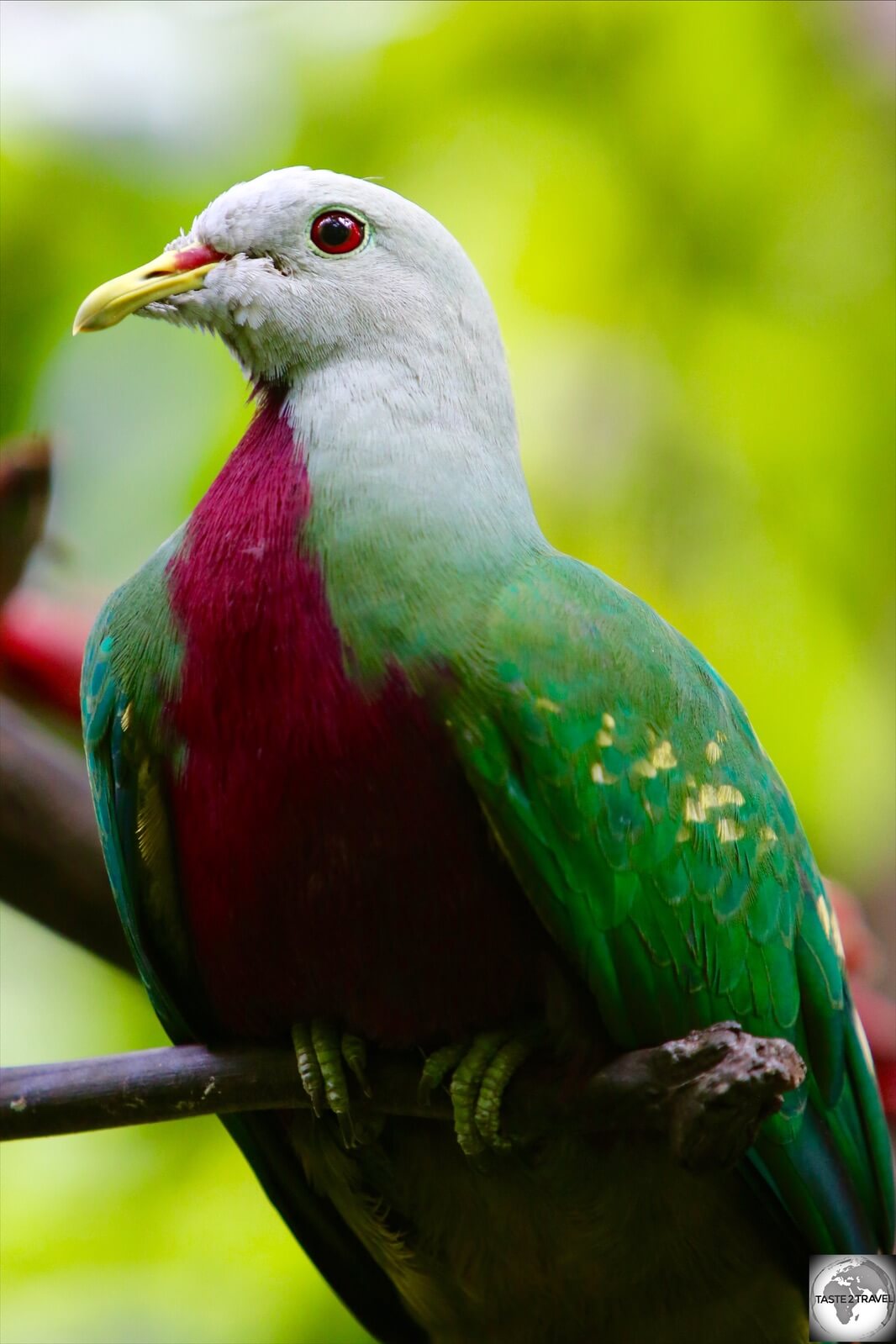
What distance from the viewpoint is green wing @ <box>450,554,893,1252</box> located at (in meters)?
2.34

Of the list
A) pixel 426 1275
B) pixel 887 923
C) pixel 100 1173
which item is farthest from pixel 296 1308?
pixel 887 923

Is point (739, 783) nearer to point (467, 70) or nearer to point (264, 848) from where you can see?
point (264, 848)

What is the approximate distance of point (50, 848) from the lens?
339 centimetres

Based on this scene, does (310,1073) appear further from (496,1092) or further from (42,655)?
(42,655)

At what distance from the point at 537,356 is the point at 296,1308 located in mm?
2562

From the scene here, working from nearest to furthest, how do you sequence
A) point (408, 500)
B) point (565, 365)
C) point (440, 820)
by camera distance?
point (440, 820) < point (408, 500) < point (565, 365)

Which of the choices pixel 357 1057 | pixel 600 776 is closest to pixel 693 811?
pixel 600 776

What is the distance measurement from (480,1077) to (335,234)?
144 centimetres

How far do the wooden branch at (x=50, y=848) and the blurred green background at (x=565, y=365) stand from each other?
1.78 ft

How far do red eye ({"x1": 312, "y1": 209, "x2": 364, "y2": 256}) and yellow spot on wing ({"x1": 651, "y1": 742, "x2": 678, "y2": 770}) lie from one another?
1.02m

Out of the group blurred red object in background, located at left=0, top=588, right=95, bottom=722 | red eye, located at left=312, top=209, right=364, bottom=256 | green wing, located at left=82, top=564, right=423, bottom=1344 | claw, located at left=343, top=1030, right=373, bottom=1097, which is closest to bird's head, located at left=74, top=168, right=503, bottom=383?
red eye, located at left=312, top=209, right=364, bottom=256

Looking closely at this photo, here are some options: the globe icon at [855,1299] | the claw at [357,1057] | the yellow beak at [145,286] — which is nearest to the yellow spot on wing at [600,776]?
the claw at [357,1057]

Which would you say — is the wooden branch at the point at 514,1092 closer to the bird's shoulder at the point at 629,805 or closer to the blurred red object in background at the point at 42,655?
the bird's shoulder at the point at 629,805

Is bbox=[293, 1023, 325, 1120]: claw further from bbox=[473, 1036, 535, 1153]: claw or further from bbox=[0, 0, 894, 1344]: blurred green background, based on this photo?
bbox=[0, 0, 894, 1344]: blurred green background
